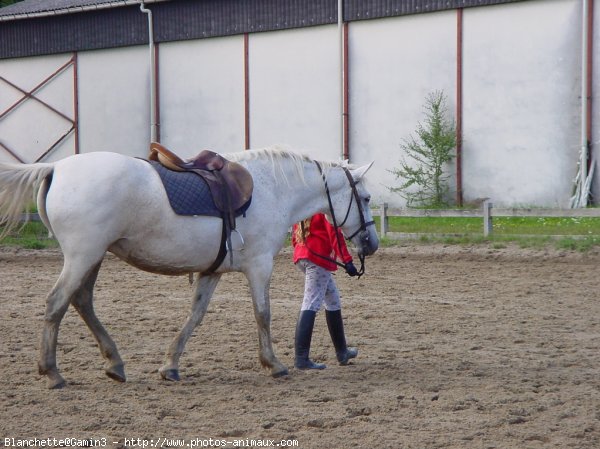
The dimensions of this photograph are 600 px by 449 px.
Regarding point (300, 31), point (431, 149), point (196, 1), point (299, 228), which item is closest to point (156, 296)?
point (299, 228)

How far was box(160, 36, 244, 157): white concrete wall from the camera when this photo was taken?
1065 inches

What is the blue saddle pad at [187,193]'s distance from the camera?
22.0 feet

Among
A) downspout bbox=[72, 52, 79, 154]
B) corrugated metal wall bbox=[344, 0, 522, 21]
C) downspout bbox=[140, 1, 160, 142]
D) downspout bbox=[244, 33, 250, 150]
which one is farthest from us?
downspout bbox=[72, 52, 79, 154]

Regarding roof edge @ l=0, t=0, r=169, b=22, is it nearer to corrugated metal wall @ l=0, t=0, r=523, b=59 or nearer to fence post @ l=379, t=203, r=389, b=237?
corrugated metal wall @ l=0, t=0, r=523, b=59

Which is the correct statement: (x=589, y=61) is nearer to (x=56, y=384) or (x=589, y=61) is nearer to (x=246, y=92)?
(x=246, y=92)

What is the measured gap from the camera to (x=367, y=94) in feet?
81.8

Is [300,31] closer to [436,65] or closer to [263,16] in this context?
[263,16]

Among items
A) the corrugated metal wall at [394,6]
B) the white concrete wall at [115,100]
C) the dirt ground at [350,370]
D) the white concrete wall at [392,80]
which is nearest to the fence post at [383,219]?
the dirt ground at [350,370]

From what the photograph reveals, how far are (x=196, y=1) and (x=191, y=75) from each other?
2198 mm

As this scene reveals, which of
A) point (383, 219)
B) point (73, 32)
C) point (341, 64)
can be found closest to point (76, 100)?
point (73, 32)

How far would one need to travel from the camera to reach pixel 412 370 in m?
7.23

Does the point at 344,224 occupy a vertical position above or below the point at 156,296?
above

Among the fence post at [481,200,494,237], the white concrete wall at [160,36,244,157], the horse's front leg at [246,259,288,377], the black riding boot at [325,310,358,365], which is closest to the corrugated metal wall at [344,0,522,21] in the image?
the white concrete wall at [160,36,244,157]

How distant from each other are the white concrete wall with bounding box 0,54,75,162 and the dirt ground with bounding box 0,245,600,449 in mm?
17902
